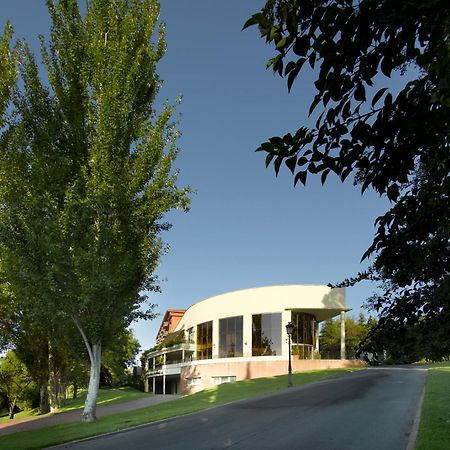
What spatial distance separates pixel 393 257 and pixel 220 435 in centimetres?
889

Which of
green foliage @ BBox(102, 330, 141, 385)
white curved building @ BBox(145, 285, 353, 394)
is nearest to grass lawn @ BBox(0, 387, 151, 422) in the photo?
green foliage @ BBox(102, 330, 141, 385)

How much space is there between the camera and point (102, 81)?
60.7ft

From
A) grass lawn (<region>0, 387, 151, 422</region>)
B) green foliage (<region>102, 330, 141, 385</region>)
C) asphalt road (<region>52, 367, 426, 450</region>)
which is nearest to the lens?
asphalt road (<region>52, 367, 426, 450</region>)

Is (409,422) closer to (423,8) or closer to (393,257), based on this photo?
(393,257)

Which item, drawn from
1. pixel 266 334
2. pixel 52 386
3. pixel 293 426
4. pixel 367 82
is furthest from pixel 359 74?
pixel 266 334

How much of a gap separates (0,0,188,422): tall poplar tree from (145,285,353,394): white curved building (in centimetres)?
2280

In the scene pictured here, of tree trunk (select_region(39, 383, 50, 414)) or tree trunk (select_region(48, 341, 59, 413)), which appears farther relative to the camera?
tree trunk (select_region(39, 383, 50, 414))

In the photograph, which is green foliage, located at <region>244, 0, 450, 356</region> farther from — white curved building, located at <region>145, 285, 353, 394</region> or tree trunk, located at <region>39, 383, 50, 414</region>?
white curved building, located at <region>145, 285, 353, 394</region>

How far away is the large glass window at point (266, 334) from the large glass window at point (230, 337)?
1.47 metres

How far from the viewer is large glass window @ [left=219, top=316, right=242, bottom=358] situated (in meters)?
42.9

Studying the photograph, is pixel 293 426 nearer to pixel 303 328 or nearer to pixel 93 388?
pixel 93 388

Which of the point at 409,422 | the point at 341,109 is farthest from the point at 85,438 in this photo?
the point at 341,109

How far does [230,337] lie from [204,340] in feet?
14.9

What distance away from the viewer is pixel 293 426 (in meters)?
12.1
